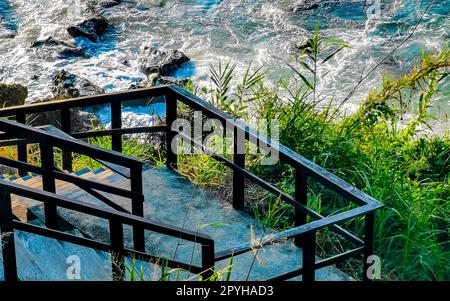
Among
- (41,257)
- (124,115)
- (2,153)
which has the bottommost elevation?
(124,115)

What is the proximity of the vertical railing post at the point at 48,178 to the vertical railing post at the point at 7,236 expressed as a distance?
1.09 metres

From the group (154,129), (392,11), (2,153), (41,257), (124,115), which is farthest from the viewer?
(392,11)

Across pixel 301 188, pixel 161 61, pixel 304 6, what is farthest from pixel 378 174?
pixel 304 6

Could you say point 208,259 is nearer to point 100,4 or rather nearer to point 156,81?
point 156,81

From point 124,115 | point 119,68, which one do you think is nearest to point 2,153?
point 124,115

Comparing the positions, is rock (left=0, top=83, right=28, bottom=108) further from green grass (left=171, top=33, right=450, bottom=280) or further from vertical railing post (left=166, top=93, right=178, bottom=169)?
vertical railing post (left=166, top=93, right=178, bottom=169)

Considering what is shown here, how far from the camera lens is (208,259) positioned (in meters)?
5.31

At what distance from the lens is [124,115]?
53.6 feet

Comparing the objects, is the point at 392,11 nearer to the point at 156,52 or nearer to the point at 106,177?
the point at 156,52

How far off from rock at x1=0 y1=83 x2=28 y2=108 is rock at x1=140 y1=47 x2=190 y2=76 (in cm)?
402

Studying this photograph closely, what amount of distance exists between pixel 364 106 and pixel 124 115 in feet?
25.4

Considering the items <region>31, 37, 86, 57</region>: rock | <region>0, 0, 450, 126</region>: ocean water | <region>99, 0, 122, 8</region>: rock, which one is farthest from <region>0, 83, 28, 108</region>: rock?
<region>99, 0, 122, 8</region>: rock

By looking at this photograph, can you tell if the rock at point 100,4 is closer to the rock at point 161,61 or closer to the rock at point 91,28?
the rock at point 91,28
